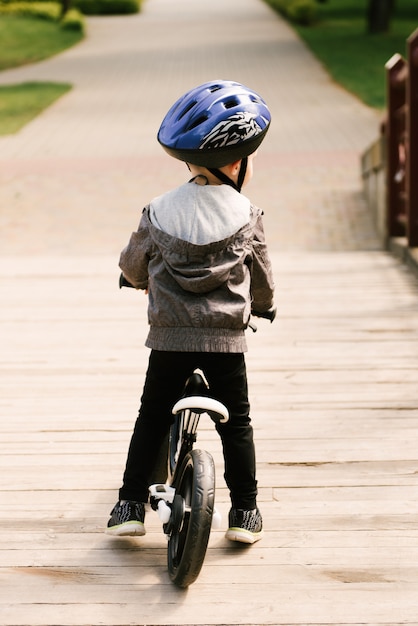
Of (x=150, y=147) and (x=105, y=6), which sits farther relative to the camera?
(x=105, y=6)

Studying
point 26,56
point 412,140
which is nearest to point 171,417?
point 412,140

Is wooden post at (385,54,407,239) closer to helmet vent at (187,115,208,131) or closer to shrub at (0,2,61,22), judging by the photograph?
helmet vent at (187,115,208,131)

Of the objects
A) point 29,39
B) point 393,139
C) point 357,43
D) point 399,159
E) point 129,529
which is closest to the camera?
point 129,529

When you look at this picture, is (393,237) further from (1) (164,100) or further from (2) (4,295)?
(1) (164,100)

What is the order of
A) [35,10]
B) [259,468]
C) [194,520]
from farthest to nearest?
[35,10]
[259,468]
[194,520]

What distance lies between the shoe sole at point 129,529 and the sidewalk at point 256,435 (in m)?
0.08

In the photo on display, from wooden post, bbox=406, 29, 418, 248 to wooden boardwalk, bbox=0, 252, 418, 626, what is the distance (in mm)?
1163

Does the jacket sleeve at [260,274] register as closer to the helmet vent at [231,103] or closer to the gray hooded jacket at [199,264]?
the gray hooded jacket at [199,264]

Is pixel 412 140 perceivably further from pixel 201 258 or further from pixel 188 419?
pixel 188 419

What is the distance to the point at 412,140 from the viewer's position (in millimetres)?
8047

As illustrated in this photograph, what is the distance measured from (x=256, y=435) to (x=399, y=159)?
5.62 metres

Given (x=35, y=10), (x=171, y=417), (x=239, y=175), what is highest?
(x=239, y=175)

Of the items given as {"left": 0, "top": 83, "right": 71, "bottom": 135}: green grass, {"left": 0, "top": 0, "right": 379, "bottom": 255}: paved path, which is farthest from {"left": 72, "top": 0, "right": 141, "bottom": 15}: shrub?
{"left": 0, "top": 83, "right": 71, "bottom": 135}: green grass

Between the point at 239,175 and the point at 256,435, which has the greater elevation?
the point at 239,175
